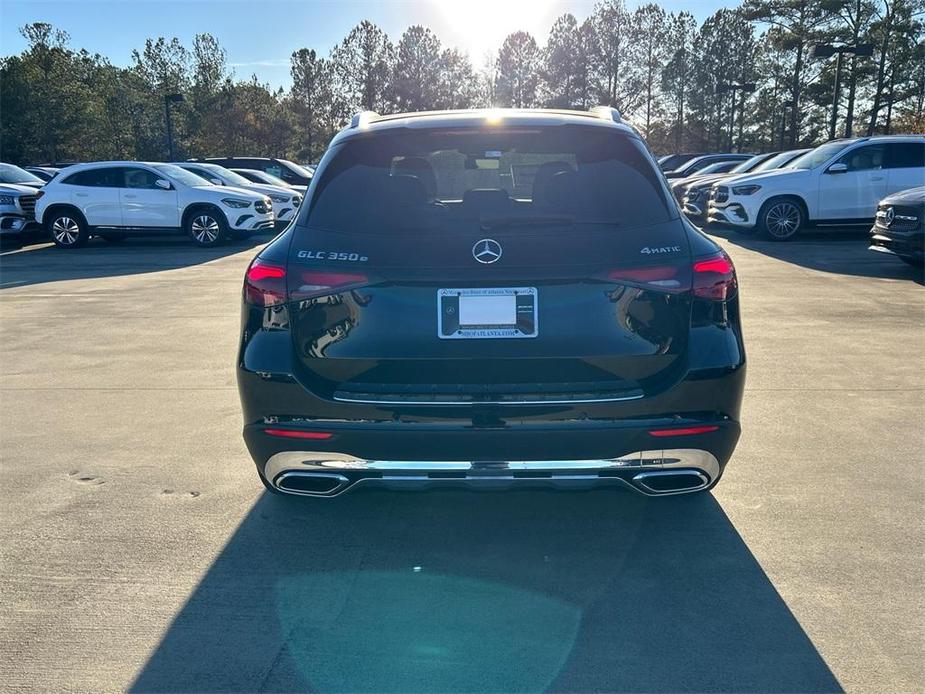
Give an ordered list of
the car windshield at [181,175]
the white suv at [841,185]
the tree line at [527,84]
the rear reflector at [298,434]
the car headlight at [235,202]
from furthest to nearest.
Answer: the tree line at [527,84] → the car windshield at [181,175] → the car headlight at [235,202] → the white suv at [841,185] → the rear reflector at [298,434]

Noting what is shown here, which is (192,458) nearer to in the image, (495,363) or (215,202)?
(495,363)

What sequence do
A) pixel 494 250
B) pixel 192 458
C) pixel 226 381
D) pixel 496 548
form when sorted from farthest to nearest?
pixel 226 381
pixel 192 458
pixel 496 548
pixel 494 250

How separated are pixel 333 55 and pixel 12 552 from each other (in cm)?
5963

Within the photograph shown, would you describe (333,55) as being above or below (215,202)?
above

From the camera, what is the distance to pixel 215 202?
15.7m

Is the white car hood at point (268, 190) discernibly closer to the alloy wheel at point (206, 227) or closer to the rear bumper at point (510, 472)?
the alloy wheel at point (206, 227)

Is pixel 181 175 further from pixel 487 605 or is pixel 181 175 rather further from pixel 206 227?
pixel 487 605

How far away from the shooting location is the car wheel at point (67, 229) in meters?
16.2

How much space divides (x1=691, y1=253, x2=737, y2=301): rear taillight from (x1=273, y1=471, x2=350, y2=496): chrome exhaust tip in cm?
155

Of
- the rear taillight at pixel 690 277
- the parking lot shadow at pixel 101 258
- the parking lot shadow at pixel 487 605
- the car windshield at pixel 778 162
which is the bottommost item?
the parking lot shadow at pixel 487 605

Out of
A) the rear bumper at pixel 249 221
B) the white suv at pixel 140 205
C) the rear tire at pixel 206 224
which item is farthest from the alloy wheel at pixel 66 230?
the rear bumper at pixel 249 221

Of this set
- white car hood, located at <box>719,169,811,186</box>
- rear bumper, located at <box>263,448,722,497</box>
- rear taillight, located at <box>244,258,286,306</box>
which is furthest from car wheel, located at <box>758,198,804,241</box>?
rear taillight, located at <box>244,258,286,306</box>

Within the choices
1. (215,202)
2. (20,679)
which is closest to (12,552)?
(20,679)

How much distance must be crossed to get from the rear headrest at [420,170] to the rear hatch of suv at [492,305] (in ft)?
1.95
